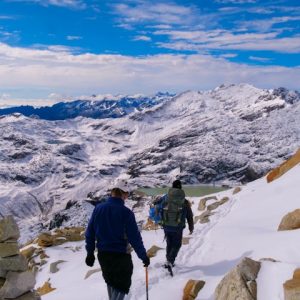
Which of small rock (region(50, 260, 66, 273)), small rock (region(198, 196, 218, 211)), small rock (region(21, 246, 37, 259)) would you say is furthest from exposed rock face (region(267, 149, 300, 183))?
small rock (region(21, 246, 37, 259))

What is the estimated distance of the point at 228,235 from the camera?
1914 centimetres

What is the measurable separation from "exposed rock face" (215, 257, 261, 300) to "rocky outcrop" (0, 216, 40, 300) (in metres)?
5.36

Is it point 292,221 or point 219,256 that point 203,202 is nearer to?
point 292,221

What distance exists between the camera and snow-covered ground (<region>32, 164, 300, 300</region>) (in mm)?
12547

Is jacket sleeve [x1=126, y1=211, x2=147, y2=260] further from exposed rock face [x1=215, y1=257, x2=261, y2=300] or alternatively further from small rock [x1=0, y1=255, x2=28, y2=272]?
small rock [x1=0, y1=255, x2=28, y2=272]

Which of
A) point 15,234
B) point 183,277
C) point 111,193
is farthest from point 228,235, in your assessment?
point 111,193

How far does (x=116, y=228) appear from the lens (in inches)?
382

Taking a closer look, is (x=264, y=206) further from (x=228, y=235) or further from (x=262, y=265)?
(x=262, y=265)

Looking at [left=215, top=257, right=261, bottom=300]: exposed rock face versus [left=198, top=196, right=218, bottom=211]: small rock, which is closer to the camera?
[left=215, top=257, right=261, bottom=300]: exposed rock face

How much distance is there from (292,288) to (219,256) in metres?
7.02

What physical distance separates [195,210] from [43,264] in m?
12.7

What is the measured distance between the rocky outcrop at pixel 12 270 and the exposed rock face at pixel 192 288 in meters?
4.30

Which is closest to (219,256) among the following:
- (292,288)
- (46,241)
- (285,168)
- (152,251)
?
(152,251)

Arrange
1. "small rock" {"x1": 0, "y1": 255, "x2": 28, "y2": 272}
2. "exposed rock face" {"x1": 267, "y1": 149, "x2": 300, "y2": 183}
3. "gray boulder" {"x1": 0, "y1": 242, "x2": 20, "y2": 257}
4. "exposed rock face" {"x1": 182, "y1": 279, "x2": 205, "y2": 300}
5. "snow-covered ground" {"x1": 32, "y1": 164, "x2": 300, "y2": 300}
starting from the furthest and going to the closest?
"exposed rock face" {"x1": 267, "y1": 149, "x2": 300, "y2": 183} < "gray boulder" {"x1": 0, "y1": 242, "x2": 20, "y2": 257} < "small rock" {"x1": 0, "y1": 255, "x2": 28, "y2": 272} < "snow-covered ground" {"x1": 32, "y1": 164, "x2": 300, "y2": 300} < "exposed rock face" {"x1": 182, "y1": 279, "x2": 205, "y2": 300}
